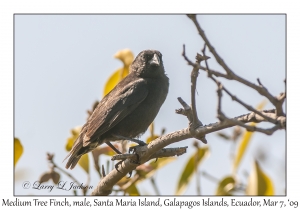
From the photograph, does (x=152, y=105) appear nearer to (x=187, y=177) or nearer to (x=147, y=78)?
(x=147, y=78)

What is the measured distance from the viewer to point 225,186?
16.3 feet

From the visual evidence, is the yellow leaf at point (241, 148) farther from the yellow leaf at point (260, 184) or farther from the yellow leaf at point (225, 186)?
the yellow leaf at point (260, 184)

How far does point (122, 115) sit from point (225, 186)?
158 centimetres

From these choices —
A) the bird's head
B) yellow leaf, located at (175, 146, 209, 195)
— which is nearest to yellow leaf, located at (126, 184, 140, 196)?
yellow leaf, located at (175, 146, 209, 195)

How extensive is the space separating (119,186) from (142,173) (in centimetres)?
32

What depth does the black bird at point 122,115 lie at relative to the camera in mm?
5871

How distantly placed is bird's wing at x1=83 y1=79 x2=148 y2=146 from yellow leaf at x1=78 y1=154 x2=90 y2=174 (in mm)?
162

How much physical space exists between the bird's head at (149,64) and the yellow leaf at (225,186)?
1.89 metres

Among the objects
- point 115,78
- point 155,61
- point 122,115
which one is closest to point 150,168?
point 122,115

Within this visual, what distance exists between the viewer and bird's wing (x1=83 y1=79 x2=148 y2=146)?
584 cm

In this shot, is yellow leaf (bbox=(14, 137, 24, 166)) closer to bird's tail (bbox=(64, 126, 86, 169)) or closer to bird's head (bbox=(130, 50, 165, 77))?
bird's tail (bbox=(64, 126, 86, 169))
